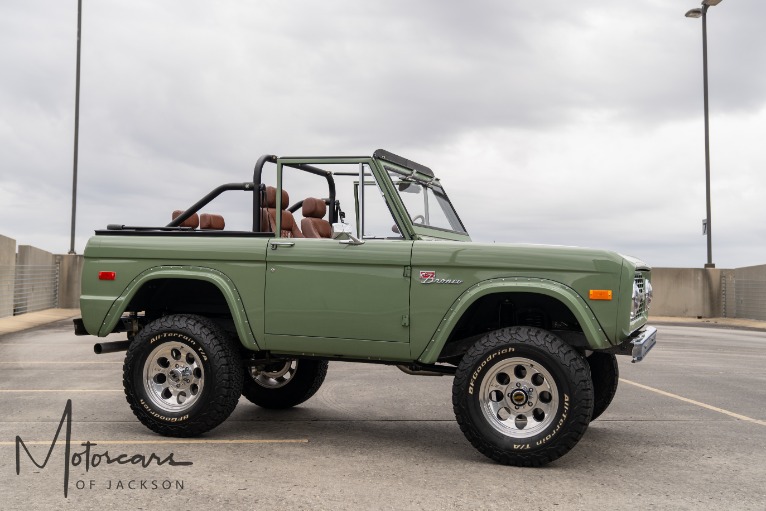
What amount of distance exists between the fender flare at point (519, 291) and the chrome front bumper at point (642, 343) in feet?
0.71

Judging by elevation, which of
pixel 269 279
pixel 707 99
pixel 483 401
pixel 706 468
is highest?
pixel 707 99

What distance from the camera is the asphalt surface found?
17.1 ft

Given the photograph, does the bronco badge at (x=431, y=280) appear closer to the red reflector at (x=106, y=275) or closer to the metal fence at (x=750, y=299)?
the red reflector at (x=106, y=275)

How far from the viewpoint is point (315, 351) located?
681cm

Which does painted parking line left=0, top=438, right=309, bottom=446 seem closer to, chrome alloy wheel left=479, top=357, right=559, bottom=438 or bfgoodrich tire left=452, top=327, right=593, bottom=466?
bfgoodrich tire left=452, top=327, right=593, bottom=466

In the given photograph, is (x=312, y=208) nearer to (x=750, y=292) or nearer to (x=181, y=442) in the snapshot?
(x=181, y=442)

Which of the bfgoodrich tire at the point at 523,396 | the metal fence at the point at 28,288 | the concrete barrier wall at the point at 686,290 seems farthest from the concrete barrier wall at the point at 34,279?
the bfgoodrich tire at the point at 523,396

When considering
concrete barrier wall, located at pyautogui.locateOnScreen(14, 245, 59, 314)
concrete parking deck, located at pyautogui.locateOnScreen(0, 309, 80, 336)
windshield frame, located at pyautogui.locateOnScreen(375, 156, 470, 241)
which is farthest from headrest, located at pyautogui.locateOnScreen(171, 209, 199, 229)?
concrete barrier wall, located at pyautogui.locateOnScreen(14, 245, 59, 314)

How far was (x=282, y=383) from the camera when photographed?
8547mm

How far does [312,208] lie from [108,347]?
220 cm

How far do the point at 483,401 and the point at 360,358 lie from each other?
110 centimetres

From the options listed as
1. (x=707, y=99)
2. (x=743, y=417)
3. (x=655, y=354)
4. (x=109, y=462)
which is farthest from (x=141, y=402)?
(x=707, y=99)

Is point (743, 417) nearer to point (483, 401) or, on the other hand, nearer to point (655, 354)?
point (483, 401)

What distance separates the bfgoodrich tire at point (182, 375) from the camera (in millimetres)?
6895
